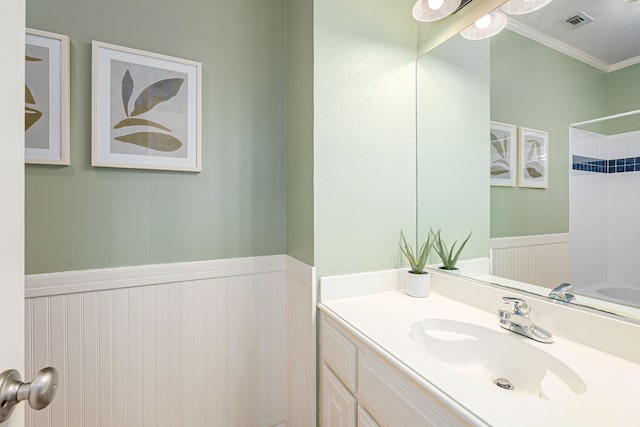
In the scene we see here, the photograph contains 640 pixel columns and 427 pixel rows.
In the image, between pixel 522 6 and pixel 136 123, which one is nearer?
A: pixel 522 6

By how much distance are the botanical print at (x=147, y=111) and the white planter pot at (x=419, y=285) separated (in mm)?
1143

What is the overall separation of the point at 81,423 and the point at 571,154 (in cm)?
204

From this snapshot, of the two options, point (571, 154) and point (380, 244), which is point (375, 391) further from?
point (571, 154)

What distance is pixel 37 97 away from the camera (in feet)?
3.42

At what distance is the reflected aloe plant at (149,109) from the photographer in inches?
45.8

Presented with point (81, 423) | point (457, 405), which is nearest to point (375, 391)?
point (457, 405)

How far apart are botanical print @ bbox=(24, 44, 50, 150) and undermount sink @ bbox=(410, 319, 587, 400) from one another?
4.88 feet

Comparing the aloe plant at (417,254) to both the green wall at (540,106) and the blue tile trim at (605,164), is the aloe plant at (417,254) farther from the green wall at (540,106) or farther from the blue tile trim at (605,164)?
the blue tile trim at (605,164)

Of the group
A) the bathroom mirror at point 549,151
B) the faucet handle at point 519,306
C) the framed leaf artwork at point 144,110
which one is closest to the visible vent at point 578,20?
the bathroom mirror at point 549,151
